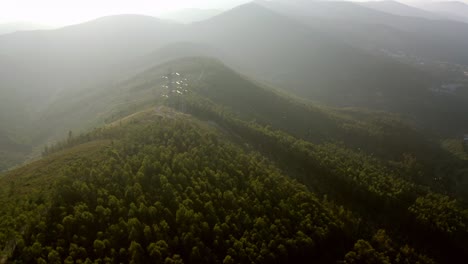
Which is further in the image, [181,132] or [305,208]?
[181,132]

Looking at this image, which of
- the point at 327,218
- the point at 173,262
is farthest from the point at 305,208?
the point at 173,262

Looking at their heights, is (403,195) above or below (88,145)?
below

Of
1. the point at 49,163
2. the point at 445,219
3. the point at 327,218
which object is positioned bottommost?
the point at 445,219

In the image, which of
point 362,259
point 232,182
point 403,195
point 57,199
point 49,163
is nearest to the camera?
point 57,199

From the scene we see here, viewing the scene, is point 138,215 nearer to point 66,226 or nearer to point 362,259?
point 66,226

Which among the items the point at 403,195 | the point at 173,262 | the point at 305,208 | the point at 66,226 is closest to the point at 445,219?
the point at 403,195

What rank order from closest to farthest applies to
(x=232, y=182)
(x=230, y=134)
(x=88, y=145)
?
(x=232, y=182), (x=88, y=145), (x=230, y=134)
